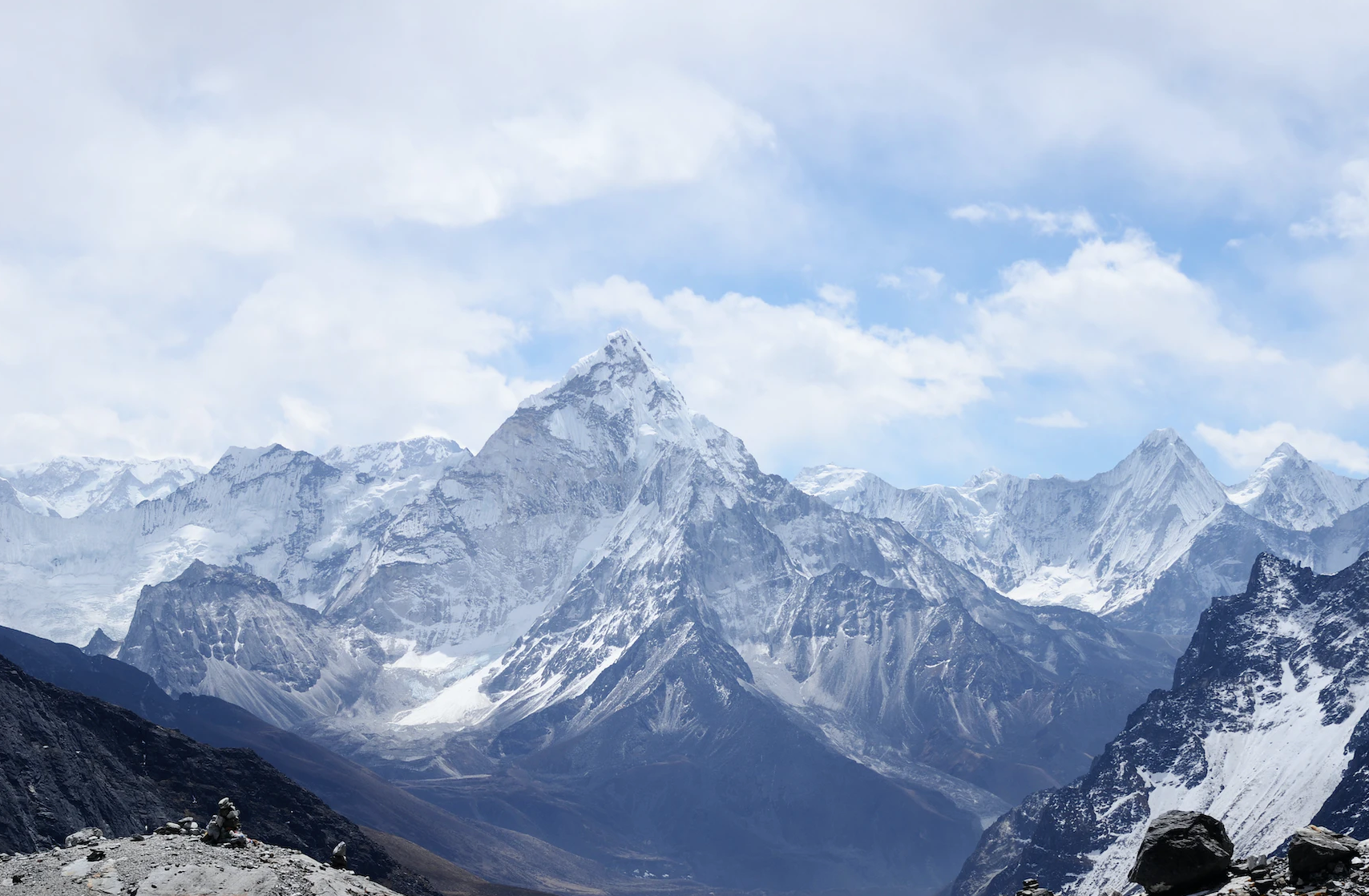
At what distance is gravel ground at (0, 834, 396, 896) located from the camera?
55719mm

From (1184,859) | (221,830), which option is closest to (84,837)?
(221,830)

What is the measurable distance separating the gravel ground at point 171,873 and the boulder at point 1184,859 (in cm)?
3131

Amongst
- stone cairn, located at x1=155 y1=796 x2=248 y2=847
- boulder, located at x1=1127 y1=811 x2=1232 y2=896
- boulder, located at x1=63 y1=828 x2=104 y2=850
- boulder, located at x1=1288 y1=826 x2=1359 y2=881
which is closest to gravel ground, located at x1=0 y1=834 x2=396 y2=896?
stone cairn, located at x1=155 y1=796 x2=248 y2=847

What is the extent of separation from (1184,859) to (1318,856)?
439 cm

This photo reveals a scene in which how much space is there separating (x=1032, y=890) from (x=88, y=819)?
17171 centimetres

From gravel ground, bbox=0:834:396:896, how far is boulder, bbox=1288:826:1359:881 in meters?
35.8

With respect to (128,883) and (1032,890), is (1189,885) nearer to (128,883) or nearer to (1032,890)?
(1032,890)

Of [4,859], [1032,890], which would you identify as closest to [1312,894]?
[1032,890]

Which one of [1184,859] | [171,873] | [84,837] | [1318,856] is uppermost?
[1318,856]

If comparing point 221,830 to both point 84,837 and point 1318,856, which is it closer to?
point 84,837

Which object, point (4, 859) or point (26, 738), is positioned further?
point (26, 738)

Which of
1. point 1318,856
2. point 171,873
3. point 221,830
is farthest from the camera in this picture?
point 221,830

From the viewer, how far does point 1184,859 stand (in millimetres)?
45094

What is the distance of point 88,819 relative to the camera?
19050 cm
